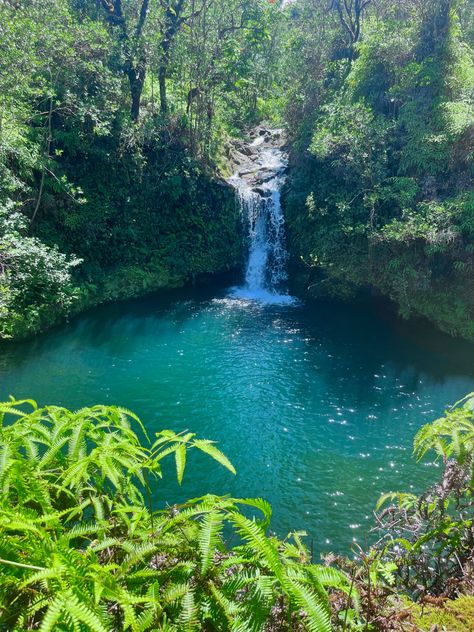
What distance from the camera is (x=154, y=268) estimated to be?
1825 centimetres

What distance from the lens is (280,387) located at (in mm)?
10984

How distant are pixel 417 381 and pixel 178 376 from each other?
709cm

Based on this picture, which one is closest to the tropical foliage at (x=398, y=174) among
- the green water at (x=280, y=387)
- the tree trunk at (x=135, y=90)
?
the green water at (x=280, y=387)

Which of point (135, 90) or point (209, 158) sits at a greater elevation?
point (135, 90)

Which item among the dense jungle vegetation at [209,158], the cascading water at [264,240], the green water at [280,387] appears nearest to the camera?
the green water at [280,387]

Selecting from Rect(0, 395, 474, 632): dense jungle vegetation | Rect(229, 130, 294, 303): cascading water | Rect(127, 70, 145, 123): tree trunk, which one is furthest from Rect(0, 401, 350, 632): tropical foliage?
Rect(127, 70, 145, 123): tree trunk

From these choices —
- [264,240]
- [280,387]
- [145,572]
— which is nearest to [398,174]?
[264,240]

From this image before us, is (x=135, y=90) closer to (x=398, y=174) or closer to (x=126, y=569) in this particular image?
(x=398, y=174)

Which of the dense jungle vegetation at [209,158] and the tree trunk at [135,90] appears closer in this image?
the dense jungle vegetation at [209,158]

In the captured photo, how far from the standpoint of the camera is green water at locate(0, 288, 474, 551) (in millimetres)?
7598

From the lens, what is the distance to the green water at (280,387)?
7.60m

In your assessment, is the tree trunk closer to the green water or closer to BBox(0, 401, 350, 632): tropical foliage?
the green water

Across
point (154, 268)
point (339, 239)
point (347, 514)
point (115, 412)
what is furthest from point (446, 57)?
point (115, 412)

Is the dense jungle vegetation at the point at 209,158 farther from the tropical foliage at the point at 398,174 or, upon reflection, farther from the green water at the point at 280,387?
the green water at the point at 280,387
